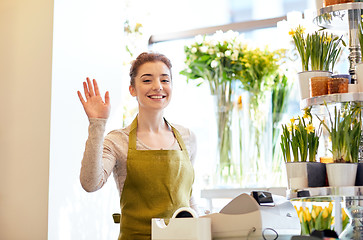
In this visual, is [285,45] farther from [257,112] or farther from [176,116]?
[176,116]

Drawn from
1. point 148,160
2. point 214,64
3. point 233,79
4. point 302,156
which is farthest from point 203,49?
point 302,156

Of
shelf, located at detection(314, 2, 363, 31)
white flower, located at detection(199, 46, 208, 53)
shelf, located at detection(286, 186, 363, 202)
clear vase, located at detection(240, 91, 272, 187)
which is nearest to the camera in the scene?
shelf, located at detection(286, 186, 363, 202)

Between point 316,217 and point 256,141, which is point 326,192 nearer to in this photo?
point 316,217

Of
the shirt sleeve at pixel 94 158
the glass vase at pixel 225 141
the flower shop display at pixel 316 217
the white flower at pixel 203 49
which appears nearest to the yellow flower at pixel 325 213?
the flower shop display at pixel 316 217

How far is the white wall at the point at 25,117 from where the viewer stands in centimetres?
297

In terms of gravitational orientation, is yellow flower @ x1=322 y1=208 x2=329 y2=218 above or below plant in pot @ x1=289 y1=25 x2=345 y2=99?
below

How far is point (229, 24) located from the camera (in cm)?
420

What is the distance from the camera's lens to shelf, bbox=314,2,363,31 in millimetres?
1783

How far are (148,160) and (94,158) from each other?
36 centimetres

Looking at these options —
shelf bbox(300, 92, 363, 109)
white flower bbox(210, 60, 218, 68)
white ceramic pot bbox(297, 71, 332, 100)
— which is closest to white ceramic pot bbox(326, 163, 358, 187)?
shelf bbox(300, 92, 363, 109)

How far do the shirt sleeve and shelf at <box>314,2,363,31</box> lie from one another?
818 mm

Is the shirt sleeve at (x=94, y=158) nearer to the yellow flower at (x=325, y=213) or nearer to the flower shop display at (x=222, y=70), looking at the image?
Answer: the yellow flower at (x=325, y=213)

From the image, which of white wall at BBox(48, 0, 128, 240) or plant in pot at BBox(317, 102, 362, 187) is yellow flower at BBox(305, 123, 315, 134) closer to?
plant in pot at BBox(317, 102, 362, 187)

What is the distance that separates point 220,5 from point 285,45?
81 centimetres
